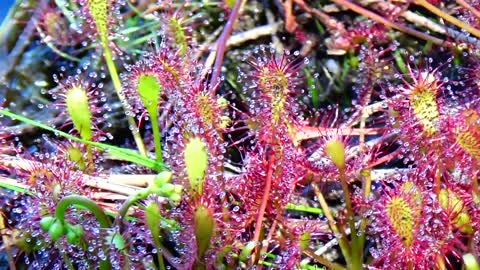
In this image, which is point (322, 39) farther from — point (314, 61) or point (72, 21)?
point (72, 21)

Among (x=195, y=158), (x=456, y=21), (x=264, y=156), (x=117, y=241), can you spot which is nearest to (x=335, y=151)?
(x=264, y=156)

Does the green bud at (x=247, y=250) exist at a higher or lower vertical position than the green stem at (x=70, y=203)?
lower

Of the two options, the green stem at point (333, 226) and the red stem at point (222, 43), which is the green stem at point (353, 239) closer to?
the green stem at point (333, 226)

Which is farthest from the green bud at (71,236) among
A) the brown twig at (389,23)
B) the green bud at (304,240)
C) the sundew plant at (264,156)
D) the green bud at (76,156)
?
the brown twig at (389,23)

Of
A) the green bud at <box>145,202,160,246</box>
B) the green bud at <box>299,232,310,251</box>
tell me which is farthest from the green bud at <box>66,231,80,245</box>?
the green bud at <box>299,232,310,251</box>

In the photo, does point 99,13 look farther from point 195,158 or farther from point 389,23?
point 389,23

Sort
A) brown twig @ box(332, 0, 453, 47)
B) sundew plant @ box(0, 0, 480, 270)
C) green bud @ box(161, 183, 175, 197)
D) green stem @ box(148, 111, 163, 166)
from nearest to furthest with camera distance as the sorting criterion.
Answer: green bud @ box(161, 183, 175, 197), sundew plant @ box(0, 0, 480, 270), green stem @ box(148, 111, 163, 166), brown twig @ box(332, 0, 453, 47)

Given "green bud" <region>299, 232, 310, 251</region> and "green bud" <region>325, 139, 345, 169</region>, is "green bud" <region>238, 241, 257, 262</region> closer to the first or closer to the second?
"green bud" <region>299, 232, 310, 251</region>
